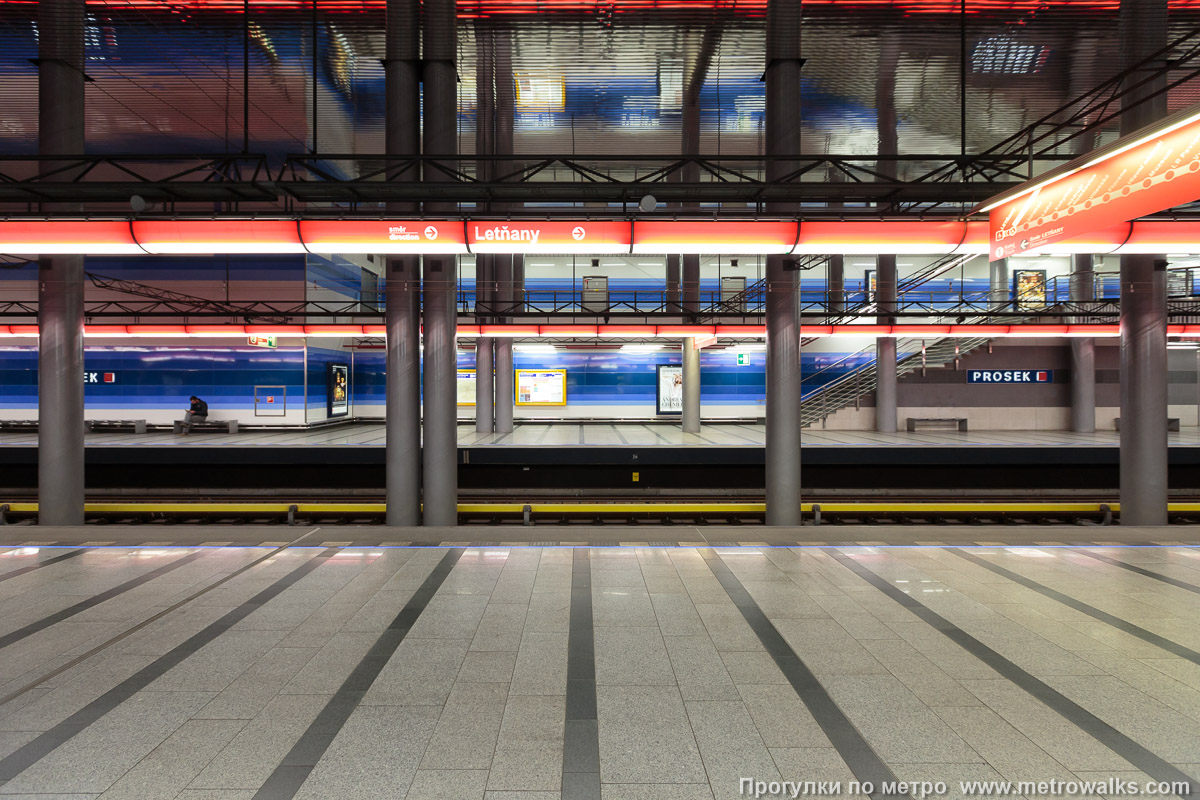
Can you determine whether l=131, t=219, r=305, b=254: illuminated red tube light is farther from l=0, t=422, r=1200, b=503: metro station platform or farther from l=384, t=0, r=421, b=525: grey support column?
l=0, t=422, r=1200, b=503: metro station platform

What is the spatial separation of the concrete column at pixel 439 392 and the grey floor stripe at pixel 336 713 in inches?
132

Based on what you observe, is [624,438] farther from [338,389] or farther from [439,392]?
[338,389]

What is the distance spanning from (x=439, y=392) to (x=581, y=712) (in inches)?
238

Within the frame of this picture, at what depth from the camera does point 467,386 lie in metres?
23.7

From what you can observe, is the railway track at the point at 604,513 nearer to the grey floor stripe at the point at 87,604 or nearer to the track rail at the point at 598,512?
the track rail at the point at 598,512

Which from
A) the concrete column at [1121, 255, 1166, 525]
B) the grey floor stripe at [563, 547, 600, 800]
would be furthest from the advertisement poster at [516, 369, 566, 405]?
the grey floor stripe at [563, 547, 600, 800]

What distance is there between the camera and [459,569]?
6273 mm

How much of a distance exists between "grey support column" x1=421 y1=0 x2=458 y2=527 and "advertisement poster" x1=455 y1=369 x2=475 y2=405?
15.0 meters

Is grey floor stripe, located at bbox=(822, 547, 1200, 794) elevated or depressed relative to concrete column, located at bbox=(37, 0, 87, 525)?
depressed

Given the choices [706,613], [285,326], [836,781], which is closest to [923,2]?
[706,613]

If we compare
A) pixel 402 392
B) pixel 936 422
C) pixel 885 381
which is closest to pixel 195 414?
pixel 402 392

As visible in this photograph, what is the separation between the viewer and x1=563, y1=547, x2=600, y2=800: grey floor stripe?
9.38 ft

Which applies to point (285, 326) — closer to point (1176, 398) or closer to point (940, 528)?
point (940, 528)

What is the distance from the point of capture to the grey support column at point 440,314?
26.6 ft
